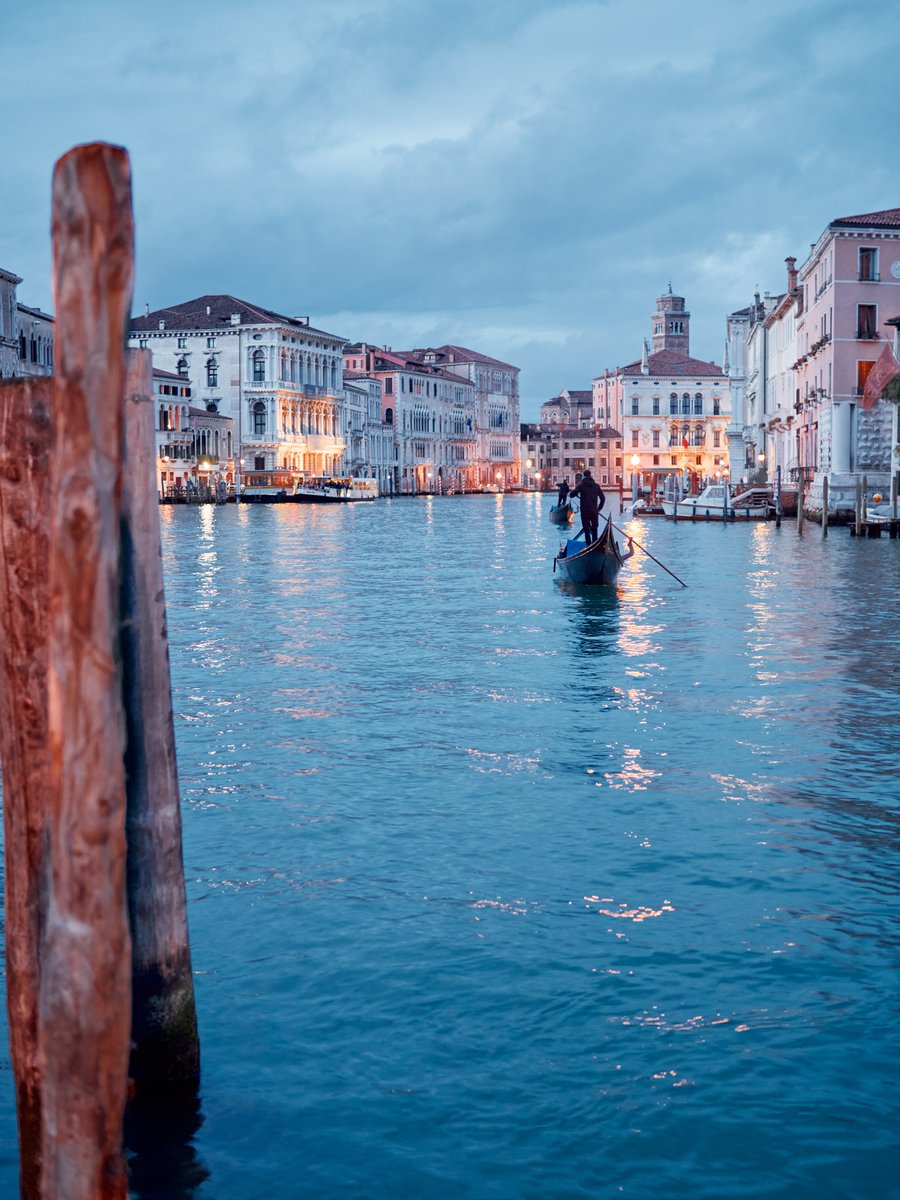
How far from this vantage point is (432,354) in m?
114

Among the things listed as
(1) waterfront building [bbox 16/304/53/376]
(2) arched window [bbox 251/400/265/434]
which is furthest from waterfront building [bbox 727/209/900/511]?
(2) arched window [bbox 251/400/265/434]

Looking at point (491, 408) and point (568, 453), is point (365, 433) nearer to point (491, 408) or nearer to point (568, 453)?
point (491, 408)

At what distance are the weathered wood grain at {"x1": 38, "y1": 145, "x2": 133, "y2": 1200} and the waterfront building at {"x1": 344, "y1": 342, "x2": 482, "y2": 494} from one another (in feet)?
304

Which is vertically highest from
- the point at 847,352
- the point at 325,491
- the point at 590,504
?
the point at 847,352

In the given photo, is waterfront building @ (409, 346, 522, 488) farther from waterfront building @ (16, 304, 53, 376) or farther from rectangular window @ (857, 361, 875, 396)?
rectangular window @ (857, 361, 875, 396)

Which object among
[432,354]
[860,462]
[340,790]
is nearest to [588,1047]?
[340,790]

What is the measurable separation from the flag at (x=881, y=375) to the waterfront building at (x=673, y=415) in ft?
223

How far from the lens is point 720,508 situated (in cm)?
4259

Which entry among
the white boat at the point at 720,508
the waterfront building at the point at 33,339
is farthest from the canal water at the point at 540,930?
the waterfront building at the point at 33,339

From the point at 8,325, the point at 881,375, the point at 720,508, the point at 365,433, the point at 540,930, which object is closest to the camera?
the point at 540,930

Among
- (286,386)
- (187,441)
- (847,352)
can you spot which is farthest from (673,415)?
(847,352)

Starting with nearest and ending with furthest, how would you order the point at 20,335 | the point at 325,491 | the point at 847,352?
the point at 847,352 < the point at 20,335 < the point at 325,491

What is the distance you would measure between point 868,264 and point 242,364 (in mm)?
45595

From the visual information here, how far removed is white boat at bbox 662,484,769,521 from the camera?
42.1m
